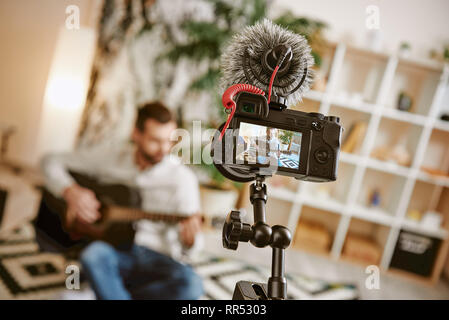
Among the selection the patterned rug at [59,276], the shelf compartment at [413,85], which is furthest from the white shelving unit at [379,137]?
the patterned rug at [59,276]

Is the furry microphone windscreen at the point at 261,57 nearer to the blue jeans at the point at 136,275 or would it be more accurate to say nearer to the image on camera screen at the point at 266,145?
the image on camera screen at the point at 266,145

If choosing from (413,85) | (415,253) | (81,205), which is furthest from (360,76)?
(81,205)

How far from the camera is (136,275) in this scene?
157 centimetres

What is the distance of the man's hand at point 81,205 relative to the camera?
5.88 feet

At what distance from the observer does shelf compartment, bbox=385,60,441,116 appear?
8.43 feet

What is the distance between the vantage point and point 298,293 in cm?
195

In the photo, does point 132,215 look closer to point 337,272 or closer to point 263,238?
point 263,238

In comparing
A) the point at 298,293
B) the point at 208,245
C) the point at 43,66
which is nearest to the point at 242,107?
the point at 298,293

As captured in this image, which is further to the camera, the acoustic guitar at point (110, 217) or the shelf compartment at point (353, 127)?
the shelf compartment at point (353, 127)

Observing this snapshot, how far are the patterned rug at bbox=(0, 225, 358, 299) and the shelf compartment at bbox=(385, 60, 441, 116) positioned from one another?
1503 mm

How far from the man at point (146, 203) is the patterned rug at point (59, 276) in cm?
22

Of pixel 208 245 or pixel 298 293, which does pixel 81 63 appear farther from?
pixel 298 293
